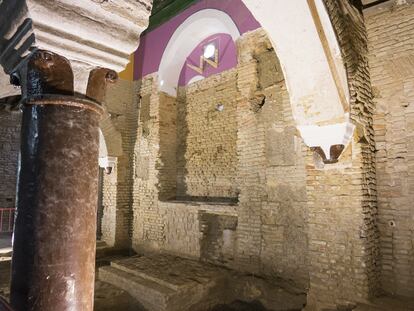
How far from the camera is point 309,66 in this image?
4117 millimetres

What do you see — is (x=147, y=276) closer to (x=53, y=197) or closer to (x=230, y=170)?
(x=230, y=170)

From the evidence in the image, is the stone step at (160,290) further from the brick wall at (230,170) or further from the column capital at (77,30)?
the column capital at (77,30)

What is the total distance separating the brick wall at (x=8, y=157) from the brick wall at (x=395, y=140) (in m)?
11.8

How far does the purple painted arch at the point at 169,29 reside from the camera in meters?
5.91

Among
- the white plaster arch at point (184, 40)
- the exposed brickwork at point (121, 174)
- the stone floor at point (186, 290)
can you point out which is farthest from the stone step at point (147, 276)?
the white plaster arch at point (184, 40)

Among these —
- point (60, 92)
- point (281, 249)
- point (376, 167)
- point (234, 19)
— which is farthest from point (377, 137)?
point (60, 92)

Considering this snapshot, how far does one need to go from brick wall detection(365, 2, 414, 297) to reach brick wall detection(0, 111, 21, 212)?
38.6ft

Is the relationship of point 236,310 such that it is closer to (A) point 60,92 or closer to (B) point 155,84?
(A) point 60,92

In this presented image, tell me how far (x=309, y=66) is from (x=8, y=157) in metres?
11.6

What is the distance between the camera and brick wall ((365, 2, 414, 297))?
4023 millimetres

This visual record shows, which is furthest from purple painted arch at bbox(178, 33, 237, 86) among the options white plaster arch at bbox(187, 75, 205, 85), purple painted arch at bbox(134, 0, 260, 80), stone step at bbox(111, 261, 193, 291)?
stone step at bbox(111, 261, 193, 291)

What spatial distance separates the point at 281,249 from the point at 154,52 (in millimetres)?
6083

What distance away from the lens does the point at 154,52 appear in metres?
8.38

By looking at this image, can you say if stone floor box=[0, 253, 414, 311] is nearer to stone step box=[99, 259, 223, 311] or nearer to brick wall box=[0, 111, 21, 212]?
stone step box=[99, 259, 223, 311]
